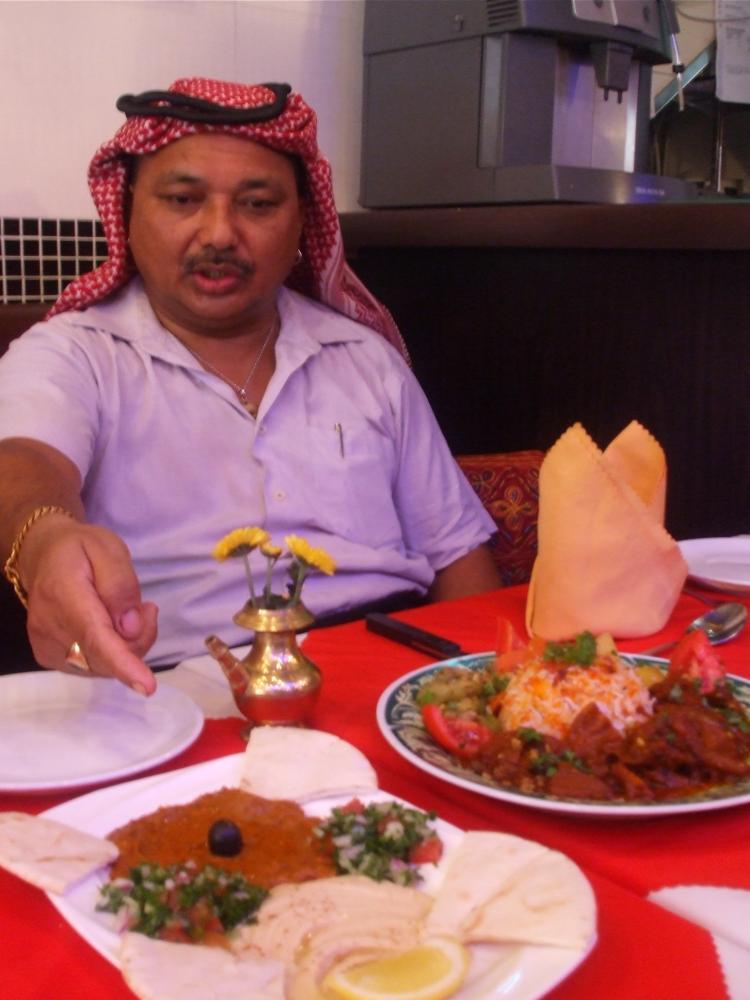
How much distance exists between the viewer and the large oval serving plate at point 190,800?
617 mm

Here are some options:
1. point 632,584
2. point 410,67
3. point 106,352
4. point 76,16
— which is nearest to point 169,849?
point 632,584

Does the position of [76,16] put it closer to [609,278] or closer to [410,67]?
[410,67]

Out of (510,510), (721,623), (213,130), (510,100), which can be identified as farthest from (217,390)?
(510,100)

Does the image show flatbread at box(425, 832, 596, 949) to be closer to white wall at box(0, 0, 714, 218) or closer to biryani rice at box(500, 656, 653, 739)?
biryani rice at box(500, 656, 653, 739)

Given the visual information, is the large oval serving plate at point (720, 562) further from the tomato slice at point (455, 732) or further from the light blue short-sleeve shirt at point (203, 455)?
the tomato slice at point (455, 732)

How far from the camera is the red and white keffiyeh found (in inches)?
72.4

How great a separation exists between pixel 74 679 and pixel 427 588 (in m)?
0.99

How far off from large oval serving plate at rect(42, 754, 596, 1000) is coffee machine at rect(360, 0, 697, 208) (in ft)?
6.80

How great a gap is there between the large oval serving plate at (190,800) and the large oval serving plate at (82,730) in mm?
49

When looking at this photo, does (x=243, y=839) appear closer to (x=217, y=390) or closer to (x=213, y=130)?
(x=217, y=390)

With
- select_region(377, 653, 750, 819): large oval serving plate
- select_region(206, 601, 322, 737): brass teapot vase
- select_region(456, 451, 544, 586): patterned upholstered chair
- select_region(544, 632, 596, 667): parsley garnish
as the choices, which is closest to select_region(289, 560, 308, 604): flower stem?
select_region(206, 601, 322, 737): brass teapot vase

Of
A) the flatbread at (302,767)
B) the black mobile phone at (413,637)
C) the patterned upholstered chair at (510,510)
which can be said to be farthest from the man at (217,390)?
the flatbread at (302,767)

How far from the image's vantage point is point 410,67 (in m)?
2.87

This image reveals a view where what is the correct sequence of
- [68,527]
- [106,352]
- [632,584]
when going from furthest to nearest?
1. [106,352]
2. [632,584]
3. [68,527]
